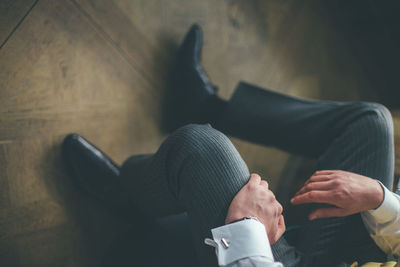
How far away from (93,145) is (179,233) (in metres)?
0.37

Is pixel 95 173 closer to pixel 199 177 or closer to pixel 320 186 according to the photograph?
pixel 199 177

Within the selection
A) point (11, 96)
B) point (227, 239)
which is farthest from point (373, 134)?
point (11, 96)

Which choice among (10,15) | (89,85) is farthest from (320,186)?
(10,15)

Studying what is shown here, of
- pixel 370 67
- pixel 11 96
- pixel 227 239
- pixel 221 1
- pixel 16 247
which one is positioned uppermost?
pixel 11 96

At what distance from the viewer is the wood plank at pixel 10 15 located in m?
0.82

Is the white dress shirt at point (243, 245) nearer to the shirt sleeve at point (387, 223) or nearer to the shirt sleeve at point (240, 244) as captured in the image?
the shirt sleeve at point (240, 244)

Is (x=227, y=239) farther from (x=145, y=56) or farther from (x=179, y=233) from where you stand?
(x=145, y=56)

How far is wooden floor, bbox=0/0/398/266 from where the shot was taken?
0.85 metres

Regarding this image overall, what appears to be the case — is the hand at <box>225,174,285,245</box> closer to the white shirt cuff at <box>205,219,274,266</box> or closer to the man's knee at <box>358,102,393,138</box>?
the white shirt cuff at <box>205,219,274,266</box>

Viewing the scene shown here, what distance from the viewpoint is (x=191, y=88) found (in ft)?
3.23

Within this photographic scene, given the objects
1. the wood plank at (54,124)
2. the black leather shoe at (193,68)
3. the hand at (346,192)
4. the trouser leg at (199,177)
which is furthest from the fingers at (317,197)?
the wood plank at (54,124)

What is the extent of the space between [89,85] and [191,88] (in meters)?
0.31

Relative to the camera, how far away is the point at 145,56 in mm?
1021

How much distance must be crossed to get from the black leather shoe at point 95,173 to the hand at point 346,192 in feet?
1.52
